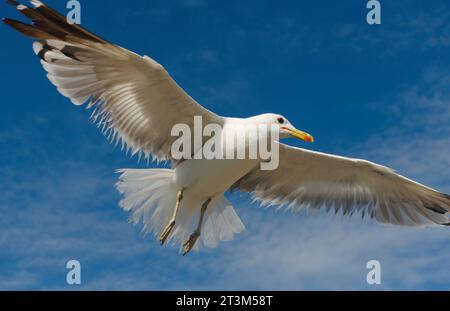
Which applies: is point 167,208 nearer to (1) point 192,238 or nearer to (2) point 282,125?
(1) point 192,238

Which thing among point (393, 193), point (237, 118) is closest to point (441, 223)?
point (393, 193)

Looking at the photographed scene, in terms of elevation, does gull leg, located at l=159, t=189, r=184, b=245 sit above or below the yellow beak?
below

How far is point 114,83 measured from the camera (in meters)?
7.74

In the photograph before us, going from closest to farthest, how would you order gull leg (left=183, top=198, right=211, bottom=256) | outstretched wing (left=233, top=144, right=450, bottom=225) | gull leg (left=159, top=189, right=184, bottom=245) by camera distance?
gull leg (left=159, top=189, right=184, bottom=245)
gull leg (left=183, top=198, right=211, bottom=256)
outstretched wing (left=233, top=144, right=450, bottom=225)

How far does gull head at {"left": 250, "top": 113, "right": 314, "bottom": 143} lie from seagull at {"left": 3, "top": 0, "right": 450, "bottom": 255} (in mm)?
11

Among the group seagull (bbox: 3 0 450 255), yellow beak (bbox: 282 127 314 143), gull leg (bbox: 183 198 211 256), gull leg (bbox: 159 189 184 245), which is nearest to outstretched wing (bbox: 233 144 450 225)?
seagull (bbox: 3 0 450 255)

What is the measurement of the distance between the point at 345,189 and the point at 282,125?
1.61 metres

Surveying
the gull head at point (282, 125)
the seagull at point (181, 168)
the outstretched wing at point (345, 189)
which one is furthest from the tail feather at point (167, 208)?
the gull head at point (282, 125)

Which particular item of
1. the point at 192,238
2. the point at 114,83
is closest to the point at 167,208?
the point at 192,238

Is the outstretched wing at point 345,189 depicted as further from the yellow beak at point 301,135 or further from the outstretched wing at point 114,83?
the outstretched wing at point 114,83

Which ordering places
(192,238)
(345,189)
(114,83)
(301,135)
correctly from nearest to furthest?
(114,83) → (301,135) → (192,238) → (345,189)

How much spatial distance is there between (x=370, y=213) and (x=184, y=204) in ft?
7.90

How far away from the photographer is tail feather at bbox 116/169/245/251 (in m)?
8.24

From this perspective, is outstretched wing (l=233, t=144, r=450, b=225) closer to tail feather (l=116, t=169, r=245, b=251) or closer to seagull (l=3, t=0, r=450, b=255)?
seagull (l=3, t=0, r=450, b=255)
